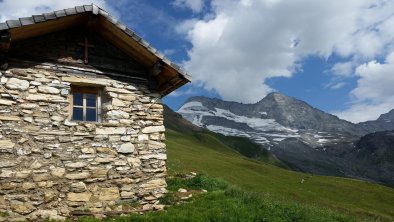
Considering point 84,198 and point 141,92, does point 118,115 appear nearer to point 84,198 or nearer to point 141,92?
point 141,92

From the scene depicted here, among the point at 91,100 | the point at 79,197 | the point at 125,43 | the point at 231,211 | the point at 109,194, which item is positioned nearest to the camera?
the point at 79,197

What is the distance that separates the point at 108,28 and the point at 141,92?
2.74 m

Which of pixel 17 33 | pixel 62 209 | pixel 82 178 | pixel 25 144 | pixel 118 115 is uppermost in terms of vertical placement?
pixel 17 33

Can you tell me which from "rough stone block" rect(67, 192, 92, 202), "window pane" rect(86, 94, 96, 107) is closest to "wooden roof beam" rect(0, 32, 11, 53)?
"window pane" rect(86, 94, 96, 107)

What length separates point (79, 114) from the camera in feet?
52.5

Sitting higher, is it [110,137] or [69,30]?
[69,30]

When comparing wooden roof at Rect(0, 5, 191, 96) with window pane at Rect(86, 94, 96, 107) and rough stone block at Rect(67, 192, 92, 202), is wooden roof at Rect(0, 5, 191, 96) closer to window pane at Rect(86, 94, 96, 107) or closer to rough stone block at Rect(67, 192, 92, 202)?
window pane at Rect(86, 94, 96, 107)

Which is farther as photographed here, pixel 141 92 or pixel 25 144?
pixel 141 92

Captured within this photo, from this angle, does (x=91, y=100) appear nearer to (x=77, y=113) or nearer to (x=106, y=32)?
(x=77, y=113)

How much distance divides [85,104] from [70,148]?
1951 mm

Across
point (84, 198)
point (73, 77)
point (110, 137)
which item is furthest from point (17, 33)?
point (84, 198)

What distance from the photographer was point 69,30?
640 inches

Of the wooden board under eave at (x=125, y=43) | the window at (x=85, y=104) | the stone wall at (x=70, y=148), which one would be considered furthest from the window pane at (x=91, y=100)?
the wooden board under eave at (x=125, y=43)

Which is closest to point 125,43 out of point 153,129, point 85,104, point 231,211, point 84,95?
point 84,95
